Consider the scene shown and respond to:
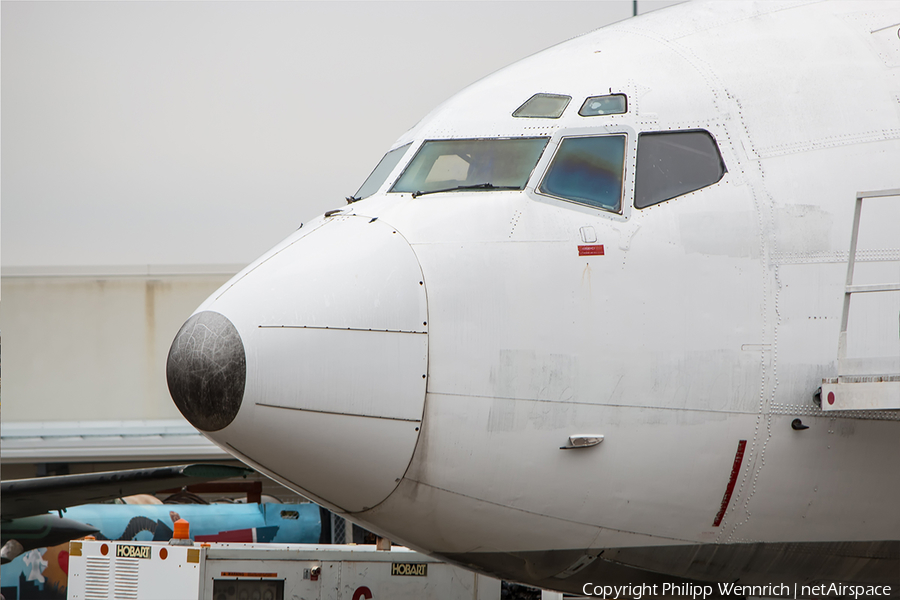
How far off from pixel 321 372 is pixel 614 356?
165 cm

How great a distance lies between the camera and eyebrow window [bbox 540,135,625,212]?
523cm

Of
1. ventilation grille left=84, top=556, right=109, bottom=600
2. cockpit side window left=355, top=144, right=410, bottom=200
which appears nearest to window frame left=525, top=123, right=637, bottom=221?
cockpit side window left=355, top=144, right=410, bottom=200

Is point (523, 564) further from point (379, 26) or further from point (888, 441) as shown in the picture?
point (379, 26)

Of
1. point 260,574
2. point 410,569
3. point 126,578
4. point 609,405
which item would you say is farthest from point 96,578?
point 609,405

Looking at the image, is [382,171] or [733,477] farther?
[382,171]

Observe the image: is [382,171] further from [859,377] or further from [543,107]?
[859,377]

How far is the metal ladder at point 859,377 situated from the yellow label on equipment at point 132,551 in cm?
646

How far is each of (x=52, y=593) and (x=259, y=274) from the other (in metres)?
11.2

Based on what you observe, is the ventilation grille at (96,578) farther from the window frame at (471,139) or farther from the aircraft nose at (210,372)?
the window frame at (471,139)

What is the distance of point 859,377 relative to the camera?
489 cm

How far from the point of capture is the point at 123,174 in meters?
19.4

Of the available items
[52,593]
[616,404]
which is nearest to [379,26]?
[52,593]

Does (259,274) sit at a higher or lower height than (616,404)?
higher

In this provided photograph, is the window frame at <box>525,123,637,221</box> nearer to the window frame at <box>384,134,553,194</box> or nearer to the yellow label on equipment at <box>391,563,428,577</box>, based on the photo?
the window frame at <box>384,134,553,194</box>
